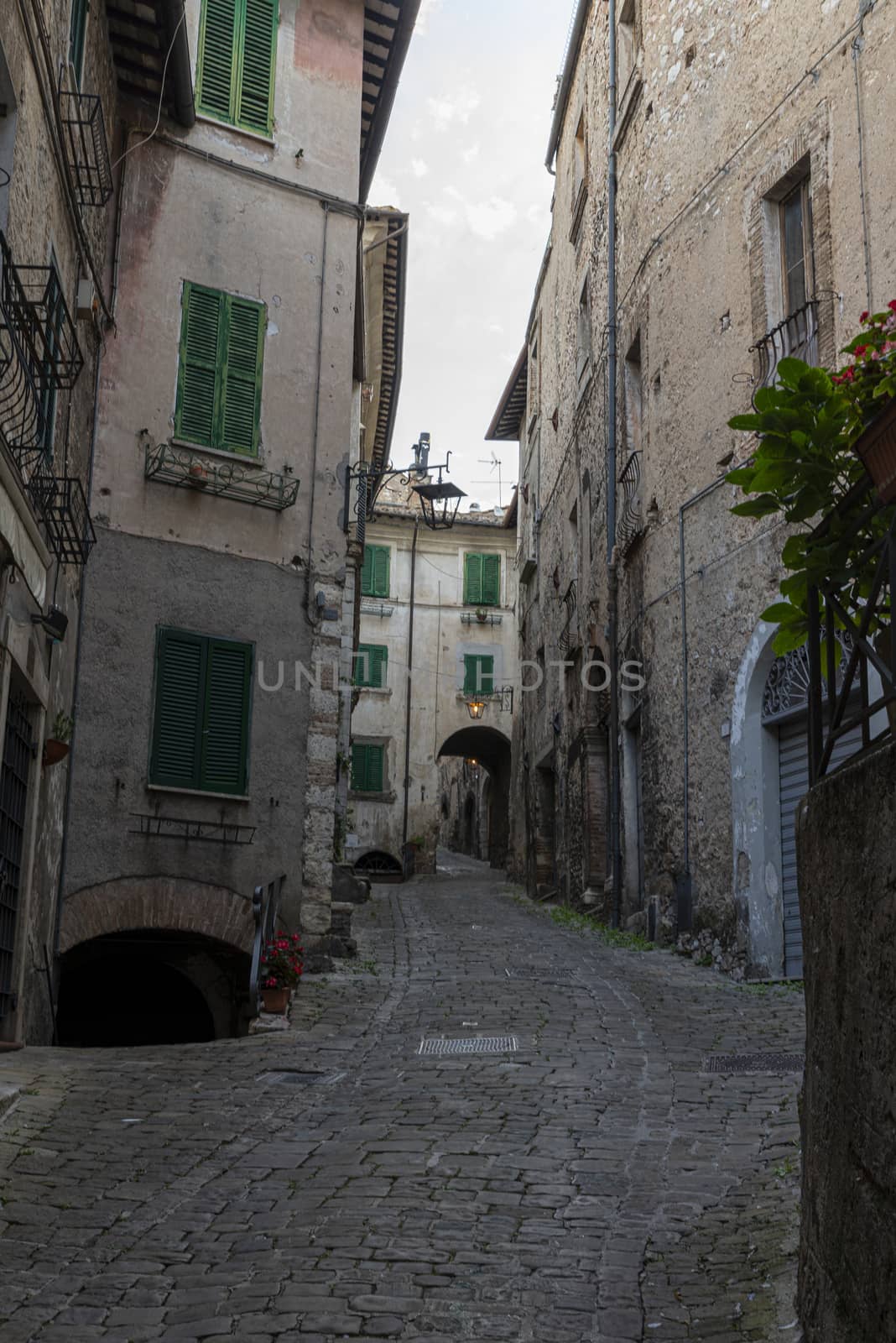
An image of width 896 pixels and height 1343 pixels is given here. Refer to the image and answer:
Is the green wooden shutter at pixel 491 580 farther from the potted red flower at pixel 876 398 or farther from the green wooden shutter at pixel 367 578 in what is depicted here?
the potted red flower at pixel 876 398

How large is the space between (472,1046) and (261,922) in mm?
2076

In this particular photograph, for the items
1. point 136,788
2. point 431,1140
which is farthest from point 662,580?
point 431,1140

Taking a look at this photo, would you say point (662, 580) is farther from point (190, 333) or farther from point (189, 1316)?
point (189, 1316)

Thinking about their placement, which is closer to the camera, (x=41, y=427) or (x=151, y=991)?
(x=41, y=427)

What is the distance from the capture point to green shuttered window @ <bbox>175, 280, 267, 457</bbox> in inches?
499

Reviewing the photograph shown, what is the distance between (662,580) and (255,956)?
7489mm

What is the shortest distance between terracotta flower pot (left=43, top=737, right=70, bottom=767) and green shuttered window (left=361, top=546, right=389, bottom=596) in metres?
23.3

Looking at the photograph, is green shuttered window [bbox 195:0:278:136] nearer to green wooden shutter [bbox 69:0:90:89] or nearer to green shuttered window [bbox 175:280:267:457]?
green shuttered window [bbox 175:280:267:457]

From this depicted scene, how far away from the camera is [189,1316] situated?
439 centimetres

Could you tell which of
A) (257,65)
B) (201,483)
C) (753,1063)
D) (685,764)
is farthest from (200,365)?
(753,1063)

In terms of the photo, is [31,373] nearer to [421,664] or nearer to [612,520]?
[612,520]

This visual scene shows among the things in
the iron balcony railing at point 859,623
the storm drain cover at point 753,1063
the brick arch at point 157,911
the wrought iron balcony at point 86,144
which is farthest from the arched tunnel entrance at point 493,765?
the iron balcony railing at point 859,623

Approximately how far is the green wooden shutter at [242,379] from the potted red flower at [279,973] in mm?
4852

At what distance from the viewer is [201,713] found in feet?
39.5
